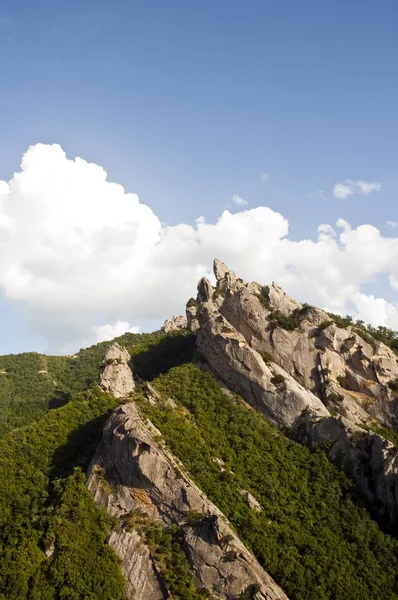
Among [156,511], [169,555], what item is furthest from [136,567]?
[156,511]

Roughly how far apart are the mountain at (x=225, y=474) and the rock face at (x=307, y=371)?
0.23 m

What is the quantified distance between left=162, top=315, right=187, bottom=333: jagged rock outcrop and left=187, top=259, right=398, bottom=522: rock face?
1291 inches

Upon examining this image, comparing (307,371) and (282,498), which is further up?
(307,371)

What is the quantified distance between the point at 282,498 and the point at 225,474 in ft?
23.9

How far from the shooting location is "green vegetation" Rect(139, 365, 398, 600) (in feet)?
157

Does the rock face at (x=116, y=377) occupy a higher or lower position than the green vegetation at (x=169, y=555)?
higher

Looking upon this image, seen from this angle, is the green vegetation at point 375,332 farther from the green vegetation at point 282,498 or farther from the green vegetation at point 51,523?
the green vegetation at point 51,523

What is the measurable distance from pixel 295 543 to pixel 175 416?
876 inches

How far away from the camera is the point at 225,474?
56875 mm

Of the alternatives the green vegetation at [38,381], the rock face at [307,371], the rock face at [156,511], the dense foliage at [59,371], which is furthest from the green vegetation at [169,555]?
the green vegetation at [38,381]

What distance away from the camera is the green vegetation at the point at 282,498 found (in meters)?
47.8

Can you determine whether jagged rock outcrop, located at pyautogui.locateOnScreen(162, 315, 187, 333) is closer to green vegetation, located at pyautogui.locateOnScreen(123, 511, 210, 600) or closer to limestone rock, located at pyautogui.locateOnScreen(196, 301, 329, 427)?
limestone rock, located at pyautogui.locateOnScreen(196, 301, 329, 427)

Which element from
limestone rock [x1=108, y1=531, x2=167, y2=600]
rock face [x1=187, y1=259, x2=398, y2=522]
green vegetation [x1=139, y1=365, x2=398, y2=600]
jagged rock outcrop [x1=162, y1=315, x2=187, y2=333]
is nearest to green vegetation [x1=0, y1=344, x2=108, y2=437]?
jagged rock outcrop [x1=162, y1=315, x2=187, y2=333]

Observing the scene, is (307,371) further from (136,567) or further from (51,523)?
(51,523)
